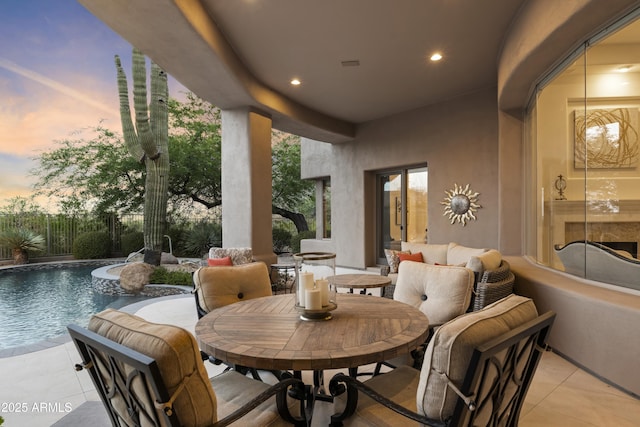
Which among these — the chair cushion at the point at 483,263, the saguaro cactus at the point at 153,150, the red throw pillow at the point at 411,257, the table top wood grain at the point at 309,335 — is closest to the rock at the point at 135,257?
the saguaro cactus at the point at 153,150

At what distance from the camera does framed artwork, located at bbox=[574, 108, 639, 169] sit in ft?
11.3

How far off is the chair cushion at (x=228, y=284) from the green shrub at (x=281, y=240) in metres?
11.0

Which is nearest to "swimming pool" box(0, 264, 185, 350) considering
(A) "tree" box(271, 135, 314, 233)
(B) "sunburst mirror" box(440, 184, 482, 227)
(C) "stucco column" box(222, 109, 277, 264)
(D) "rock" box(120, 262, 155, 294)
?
(D) "rock" box(120, 262, 155, 294)

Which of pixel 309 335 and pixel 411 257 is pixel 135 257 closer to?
pixel 411 257

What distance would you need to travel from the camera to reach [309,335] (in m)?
1.51

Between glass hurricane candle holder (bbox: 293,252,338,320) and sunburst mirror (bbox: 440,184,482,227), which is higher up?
sunburst mirror (bbox: 440,184,482,227)

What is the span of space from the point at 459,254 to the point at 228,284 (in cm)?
322

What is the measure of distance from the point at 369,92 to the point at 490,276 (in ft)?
12.9

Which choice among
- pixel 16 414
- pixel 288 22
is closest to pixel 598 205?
pixel 288 22

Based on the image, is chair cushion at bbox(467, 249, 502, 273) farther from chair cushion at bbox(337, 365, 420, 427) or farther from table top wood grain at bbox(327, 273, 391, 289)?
chair cushion at bbox(337, 365, 420, 427)

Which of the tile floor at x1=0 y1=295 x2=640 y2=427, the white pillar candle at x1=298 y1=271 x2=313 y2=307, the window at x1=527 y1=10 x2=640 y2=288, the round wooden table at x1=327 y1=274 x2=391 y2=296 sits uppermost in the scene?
the window at x1=527 y1=10 x2=640 y2=288

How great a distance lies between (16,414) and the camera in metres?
2.19

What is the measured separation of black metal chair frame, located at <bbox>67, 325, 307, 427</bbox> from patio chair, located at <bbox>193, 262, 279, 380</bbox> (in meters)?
1.06

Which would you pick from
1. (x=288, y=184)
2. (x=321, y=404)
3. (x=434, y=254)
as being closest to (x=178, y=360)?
(x=321, y=404)
